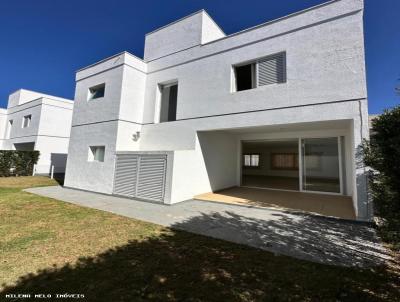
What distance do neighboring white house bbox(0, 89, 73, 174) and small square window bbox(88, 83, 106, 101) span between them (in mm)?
12815

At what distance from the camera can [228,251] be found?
4.32 metres

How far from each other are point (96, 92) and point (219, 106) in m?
8.95

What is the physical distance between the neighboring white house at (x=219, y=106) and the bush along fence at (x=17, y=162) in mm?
10013

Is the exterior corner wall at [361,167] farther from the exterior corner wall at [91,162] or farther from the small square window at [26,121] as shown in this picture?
the small square window at [26,121]

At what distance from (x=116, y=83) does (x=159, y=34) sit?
4143mm

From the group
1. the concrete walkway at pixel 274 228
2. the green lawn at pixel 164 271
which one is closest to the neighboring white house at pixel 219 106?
the concrete walkway at pixel 274 228

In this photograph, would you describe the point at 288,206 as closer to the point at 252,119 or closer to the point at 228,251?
the point at 252,119

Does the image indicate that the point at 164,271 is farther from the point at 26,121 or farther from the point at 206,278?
the point at 26,121

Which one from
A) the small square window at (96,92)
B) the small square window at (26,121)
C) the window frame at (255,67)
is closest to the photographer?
the window frame at (255,67)

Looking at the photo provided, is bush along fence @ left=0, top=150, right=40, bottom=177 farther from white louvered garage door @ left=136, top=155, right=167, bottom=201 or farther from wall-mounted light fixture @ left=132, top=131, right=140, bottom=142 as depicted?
white louvered garage door @ left=136, top=155, right=167, bottom=201

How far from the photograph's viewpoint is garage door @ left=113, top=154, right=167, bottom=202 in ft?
29.2

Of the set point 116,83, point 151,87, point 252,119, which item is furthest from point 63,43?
point 252,119

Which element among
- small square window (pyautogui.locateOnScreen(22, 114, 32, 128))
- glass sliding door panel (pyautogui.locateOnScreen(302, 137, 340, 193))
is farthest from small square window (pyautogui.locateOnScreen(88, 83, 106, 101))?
small square window (pyautogui.locateOnScreen(22, 114, 32, 128))

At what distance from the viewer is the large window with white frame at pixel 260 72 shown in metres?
8.32
